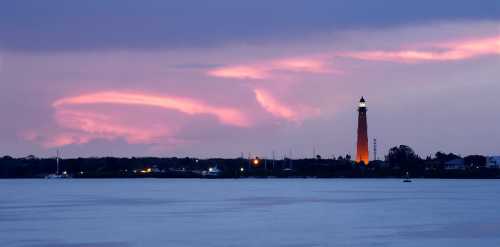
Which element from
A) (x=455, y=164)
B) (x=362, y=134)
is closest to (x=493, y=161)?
(x=455, y=164)

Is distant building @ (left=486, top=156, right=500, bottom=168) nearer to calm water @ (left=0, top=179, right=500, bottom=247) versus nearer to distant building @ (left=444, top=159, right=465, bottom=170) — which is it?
distant building @ (left=444, top=159, right=465, bottom=170)

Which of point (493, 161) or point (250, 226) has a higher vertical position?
point (493, 161)

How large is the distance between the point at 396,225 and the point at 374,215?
7818mm

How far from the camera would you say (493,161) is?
161750mm

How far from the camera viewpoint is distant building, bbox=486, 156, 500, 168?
161 metres

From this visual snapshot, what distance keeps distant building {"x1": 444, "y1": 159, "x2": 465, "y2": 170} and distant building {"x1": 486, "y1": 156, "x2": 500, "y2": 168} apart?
18.1 feet

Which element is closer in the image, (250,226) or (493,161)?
(250,226)

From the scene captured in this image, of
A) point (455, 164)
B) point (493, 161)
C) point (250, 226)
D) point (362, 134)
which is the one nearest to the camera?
Answer: point (250, 226)

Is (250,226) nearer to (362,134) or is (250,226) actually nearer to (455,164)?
(362,134)

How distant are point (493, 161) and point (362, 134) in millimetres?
53850

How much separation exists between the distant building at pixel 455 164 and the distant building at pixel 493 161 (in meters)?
5.52

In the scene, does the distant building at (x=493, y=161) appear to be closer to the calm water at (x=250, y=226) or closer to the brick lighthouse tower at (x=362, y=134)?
the brick lighthouse tower at (x=362, y=134)

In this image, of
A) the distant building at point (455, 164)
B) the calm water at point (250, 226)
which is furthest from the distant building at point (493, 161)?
the calm water at point (250, 226)

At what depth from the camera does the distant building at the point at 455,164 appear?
16838 centimetres
